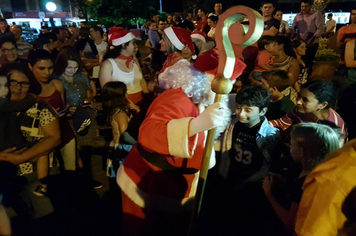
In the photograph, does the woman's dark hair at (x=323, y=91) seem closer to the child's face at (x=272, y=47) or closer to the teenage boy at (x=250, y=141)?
the teenage boy at (x=250, y=141)

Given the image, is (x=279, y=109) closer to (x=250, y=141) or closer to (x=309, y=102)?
(x=309, y=102)

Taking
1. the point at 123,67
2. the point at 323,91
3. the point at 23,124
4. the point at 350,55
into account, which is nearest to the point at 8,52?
the point at 123,67

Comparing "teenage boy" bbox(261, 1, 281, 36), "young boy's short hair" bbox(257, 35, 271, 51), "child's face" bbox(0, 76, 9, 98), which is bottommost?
"child's face" bbox(0, 76, 9, 98)

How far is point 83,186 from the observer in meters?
3.68

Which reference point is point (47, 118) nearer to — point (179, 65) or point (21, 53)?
point (179, 65)

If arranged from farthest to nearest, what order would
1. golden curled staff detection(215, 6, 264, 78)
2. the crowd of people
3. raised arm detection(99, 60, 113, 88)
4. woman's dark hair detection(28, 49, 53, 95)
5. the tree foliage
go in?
the tree foliage
raised arm detection(99, 60, 113, 88)
woman's dark hair detection(28, 49, 53, 95)
the crowd of people
golden curled staff detection(215, 6, 264, 78)

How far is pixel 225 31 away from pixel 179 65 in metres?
0.62

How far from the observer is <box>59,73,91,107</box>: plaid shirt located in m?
3.70

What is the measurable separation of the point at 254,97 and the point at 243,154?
21.7 inches

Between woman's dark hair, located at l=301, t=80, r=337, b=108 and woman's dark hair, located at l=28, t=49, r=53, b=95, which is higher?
woman's dark hair, located at l=28, t=49, r=53, b=95

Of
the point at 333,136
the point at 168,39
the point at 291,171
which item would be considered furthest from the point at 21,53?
the point at 333,136

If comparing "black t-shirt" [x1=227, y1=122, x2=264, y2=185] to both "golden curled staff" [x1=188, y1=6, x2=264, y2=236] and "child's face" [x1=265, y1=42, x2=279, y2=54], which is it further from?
"child's face" [x1=265, y1=42, x2=279, y2=54]

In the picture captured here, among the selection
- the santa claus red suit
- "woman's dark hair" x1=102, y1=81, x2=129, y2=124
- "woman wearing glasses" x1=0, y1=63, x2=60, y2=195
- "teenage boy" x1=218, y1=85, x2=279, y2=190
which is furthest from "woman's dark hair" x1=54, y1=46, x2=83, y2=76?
"teenage boy" x1=218, y1=85, x2=279, y2=190

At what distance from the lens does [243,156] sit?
8.71 ft
